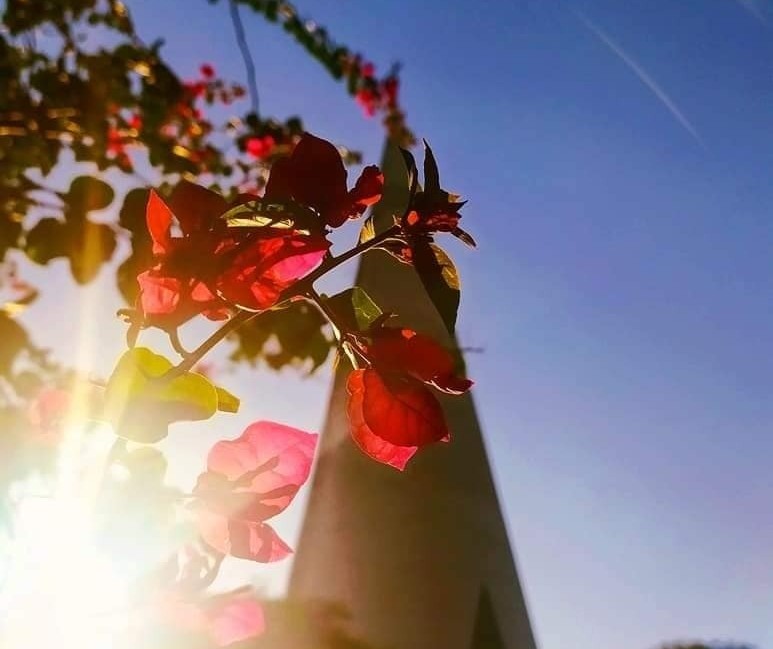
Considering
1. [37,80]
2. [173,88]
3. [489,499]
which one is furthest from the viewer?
[489,499]

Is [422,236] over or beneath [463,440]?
beneath

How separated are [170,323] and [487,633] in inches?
130

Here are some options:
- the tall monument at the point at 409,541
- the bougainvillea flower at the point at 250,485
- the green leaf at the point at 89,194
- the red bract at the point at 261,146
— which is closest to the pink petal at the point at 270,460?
the bougainvillea flower at the point at 250,485

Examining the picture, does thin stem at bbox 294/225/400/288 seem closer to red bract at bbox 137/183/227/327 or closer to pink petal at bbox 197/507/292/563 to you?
red bract at bbox 137/183/227/327

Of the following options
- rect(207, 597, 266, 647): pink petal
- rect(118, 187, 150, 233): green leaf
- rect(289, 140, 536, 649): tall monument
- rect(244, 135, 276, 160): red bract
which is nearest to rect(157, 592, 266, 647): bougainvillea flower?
rect(207, 597, 266, 647): pink petal

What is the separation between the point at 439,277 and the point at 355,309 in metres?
0.07

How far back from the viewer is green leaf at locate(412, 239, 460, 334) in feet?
1.58

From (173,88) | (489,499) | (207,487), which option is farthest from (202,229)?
(489,499)

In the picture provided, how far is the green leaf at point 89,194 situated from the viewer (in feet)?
4.22

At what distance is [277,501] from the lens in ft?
1.89

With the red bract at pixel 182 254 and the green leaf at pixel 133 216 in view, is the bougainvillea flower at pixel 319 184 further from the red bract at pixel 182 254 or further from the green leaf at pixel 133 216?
the green leaf at pixel 133 216

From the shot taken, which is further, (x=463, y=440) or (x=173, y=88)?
(x=463, y=440)

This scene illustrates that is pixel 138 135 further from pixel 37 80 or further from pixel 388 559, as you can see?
pixel 388 559

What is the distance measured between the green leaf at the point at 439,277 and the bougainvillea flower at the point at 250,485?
0.52 feet
